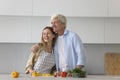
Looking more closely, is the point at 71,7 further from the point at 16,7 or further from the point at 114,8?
the point at 16,7

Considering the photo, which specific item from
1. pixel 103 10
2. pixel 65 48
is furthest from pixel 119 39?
pixel 65 48

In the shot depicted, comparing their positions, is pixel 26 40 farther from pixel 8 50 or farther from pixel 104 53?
pixel 104 53

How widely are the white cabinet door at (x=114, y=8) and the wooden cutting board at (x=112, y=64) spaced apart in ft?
1.86

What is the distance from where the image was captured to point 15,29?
3500 millimetres

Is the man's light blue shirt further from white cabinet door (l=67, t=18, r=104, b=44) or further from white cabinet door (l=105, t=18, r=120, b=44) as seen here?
white cabinet door (l=105, t=18, r=120, b=44)

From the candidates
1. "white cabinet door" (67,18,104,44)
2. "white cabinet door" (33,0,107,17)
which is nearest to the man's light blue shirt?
"white cabinet door" (33,0,107,17)

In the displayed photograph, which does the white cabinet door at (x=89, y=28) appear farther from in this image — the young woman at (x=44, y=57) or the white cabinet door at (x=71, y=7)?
the young woman at (x=44, y=57)

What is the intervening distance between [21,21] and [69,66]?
105 cm

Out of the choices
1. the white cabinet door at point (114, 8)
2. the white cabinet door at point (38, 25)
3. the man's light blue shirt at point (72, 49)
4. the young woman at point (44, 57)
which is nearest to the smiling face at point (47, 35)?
the young woman at point (44, 57)

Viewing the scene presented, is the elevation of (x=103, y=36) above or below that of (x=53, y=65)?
above

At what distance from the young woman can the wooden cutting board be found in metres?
1.14

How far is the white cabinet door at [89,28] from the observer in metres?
3.47

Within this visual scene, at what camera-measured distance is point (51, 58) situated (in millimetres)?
2684

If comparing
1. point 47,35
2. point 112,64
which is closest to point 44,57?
point 47,35
